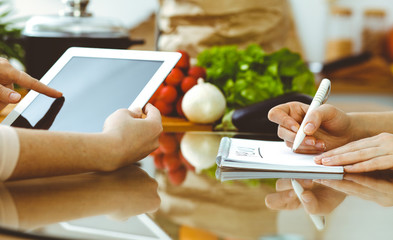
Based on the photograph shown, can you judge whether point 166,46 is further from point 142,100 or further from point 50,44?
point 142,100

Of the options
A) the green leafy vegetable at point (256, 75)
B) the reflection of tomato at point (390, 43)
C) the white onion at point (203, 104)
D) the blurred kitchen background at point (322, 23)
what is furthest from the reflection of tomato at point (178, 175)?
the reflection of tomato at point (390, 43)

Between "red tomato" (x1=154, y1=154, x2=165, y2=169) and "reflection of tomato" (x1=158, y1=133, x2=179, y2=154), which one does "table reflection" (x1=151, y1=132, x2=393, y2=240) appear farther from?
"reflection of tomato" (x1=158, y1=133, x2=179, y2=154)

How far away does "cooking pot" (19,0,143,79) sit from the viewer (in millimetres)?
1637

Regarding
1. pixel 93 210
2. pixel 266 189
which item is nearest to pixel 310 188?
pixel 266 189

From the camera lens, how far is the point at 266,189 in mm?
763

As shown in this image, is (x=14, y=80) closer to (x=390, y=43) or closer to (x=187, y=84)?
(x=187, y=84)

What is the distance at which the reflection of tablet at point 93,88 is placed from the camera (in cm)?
93

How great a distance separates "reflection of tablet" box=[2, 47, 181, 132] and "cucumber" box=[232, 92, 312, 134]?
0.35m

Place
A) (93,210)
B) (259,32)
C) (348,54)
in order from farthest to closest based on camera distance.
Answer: (348,54), (259,32), (93,210)

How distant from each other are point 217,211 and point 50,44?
115 centimetres

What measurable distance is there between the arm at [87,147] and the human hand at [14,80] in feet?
0.80

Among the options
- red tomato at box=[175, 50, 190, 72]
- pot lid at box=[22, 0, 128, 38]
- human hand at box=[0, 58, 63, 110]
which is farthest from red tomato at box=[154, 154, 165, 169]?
pot lid at box=[22, 0, 128, 38]

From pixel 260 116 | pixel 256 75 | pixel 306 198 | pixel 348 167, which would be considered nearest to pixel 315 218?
pixel 306 198

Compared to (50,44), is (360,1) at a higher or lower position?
lower
